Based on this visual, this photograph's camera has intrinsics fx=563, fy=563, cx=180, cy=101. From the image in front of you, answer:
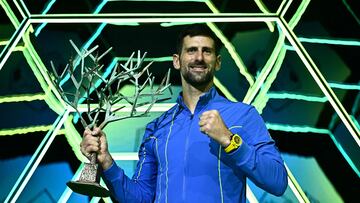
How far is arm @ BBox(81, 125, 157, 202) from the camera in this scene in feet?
5.13

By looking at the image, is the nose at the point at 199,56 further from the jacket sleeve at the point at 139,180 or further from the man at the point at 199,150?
the jacket sleeve at the point at 139,180

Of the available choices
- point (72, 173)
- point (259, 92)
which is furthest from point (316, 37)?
point (72, 173)

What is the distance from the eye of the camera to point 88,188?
1607 millimetres

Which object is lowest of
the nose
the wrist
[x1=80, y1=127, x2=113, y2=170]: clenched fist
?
[x1=80, y1=127, x2=113, y2=170]: clenched fist

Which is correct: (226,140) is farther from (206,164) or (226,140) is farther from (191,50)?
(191,50)

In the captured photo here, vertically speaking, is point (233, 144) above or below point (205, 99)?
below

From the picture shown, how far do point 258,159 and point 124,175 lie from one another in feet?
1.37

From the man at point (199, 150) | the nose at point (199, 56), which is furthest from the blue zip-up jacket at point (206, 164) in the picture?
the nose at point (199, 56)

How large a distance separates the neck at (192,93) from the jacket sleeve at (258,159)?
160 millimetres

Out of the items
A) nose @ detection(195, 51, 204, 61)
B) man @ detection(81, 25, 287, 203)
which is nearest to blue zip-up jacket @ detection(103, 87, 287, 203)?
man @ detection(81, 25, 287, 203)

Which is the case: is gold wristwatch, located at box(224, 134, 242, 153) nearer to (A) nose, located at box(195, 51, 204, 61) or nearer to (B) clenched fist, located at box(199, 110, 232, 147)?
(B) clenched fist, located at box(199, 110, 232, 147)

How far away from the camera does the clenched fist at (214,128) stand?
4.67 ft

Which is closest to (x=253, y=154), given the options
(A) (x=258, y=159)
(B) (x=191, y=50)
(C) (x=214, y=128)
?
(A) (x=258, y=159)

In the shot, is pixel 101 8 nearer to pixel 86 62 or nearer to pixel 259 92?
pixel 86 62
